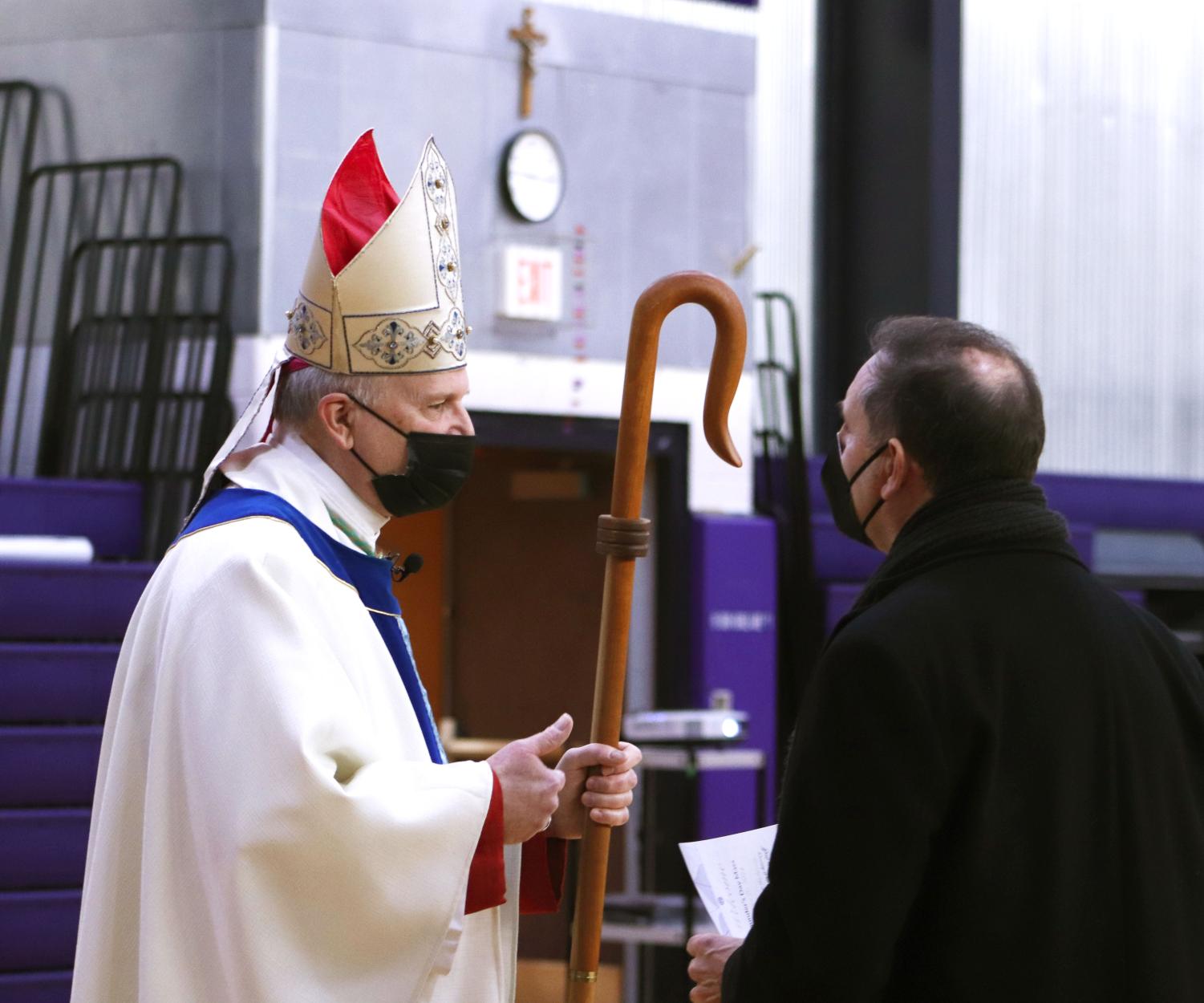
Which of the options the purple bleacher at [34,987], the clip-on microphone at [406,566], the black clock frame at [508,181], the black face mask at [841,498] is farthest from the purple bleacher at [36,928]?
the black face mask at [841,498]

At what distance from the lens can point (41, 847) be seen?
196 inches

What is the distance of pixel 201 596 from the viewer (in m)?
2.01

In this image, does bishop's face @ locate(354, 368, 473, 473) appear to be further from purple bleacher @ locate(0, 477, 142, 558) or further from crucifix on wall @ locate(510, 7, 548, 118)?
crucifix on wall @ locate(510, 7, 548, 118)

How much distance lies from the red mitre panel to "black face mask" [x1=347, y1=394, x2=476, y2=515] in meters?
0.24

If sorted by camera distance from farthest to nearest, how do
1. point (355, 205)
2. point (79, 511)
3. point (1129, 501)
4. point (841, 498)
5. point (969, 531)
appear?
point (1129, 501)
point (79, 511)
point (355, 205)
point (841, 498)
point (969, 531)

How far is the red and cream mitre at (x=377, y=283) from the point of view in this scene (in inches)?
91.8

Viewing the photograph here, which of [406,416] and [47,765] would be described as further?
[47,765]

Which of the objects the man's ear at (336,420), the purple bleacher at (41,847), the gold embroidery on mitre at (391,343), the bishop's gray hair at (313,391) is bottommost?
the purple bleacher at (41,847)

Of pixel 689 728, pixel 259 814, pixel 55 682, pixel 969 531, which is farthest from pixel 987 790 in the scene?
pixel 55 682

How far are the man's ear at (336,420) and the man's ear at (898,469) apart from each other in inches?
30.3

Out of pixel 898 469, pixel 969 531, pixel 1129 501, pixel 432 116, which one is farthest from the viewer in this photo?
pixel 1129 501

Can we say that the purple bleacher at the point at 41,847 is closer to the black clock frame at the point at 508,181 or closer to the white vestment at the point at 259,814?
the black clock frame at the point at 508,181

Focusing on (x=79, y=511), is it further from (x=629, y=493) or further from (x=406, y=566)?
(x=629, y=493)

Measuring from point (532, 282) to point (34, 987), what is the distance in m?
2.90
